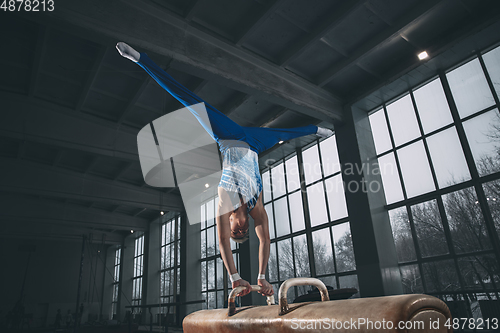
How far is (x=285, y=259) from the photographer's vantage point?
8312 millimetres

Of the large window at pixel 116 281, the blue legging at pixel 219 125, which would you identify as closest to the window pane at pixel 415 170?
the blue legging at pixel 219 125

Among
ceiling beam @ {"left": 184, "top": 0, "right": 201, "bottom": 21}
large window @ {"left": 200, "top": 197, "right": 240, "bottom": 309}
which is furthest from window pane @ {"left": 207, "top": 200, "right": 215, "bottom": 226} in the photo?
ceiling beam @ {"left": 184, "top": 0, "right": 201, "bottom": 21}

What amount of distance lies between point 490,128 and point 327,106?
299 cm

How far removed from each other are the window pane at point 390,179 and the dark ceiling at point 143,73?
139 cm

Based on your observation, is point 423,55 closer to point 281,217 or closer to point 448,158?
point 448,158

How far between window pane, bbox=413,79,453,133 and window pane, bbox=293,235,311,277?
3.98 m

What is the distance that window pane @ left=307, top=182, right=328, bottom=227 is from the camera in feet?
25.3

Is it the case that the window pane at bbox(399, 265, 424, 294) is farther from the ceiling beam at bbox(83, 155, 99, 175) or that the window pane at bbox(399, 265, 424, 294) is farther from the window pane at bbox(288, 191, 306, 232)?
the ceiling beam at bbox(83, 155, 99, 175)

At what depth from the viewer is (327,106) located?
6.85 m

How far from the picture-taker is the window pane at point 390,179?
6.48 m

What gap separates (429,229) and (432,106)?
248 cm

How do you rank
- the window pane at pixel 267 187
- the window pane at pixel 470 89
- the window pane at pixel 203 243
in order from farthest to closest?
the window pane at pixel 267 187 → the window pane at pixel 470 89 → the window pane at pixel 203 243

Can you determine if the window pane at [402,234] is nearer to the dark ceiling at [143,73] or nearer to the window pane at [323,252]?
the window pane at [323,252]

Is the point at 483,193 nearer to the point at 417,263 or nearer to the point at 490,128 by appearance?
the point at 490,128
